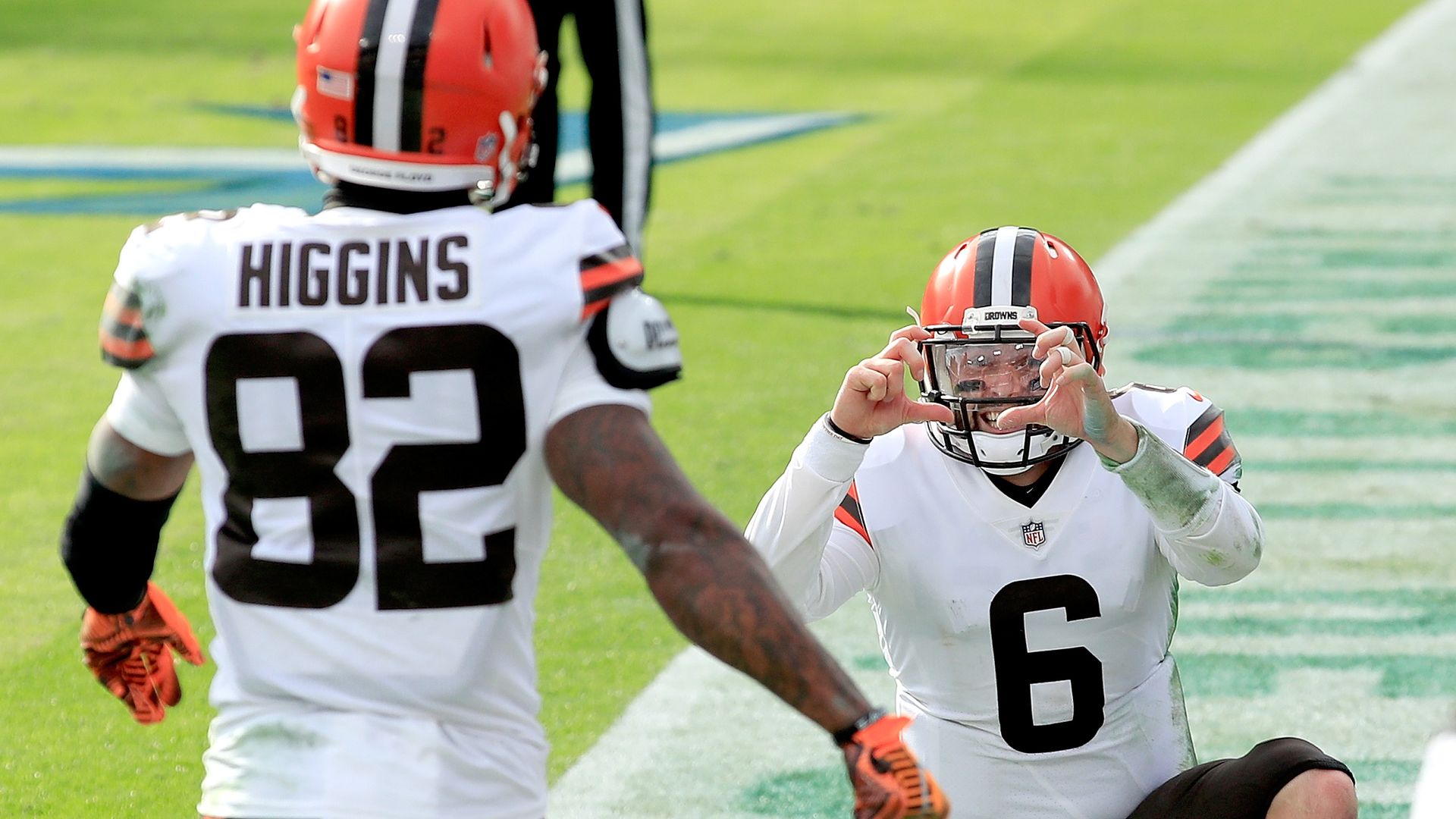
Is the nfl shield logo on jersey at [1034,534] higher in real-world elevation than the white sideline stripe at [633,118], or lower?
higher

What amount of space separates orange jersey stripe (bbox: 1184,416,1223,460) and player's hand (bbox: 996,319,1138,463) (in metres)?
0.31

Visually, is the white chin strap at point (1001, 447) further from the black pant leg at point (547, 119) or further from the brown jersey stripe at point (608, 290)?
the black pant leg at point (547, 119)

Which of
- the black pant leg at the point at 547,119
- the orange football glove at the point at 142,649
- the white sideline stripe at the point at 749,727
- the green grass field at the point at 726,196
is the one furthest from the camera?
the black pant leg at the point at 547,119

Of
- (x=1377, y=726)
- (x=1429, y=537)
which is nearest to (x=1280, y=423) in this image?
(x=1429, y=537)

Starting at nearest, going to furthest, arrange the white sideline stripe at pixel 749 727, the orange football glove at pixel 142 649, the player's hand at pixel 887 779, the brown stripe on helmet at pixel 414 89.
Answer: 1. the player's hand at pixel 887 779
2. the brown stripe on helmet at pixel 414 89
3. the orange football glove at pixel 142 649
4. the white sideline stripe at pixel 749 727

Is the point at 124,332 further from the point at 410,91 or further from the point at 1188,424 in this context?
the point at 1188,424

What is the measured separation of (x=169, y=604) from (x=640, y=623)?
243cm

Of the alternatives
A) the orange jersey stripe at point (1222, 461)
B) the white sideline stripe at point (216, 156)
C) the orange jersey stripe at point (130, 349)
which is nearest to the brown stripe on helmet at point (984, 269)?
the orange jersey stripe at point (1222, 461)

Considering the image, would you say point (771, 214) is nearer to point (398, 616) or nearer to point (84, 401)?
point (84, 401)

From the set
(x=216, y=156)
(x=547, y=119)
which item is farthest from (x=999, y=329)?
(x=216, y=156)

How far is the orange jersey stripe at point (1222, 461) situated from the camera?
10.6 ft

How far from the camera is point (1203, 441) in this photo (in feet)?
10.7

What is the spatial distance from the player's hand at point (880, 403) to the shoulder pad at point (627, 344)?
0.80m

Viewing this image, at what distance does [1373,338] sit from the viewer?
8.02 m
